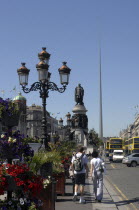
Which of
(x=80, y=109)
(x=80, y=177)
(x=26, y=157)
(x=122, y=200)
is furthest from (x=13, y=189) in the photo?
(x=80, y=109)

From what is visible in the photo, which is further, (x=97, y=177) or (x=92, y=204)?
(x=97, y=177)

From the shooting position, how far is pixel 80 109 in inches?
2739

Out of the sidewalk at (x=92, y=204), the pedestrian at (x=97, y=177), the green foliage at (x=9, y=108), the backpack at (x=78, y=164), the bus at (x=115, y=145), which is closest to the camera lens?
the green foliage at (x=9, y=108)

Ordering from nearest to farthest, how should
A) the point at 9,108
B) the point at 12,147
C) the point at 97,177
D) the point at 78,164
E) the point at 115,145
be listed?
the point at 12,147 → the point at 9,108 → the point at 78,164 → the point at 97,177 → the point at 115,145

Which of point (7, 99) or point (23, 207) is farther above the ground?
point (7, 99)

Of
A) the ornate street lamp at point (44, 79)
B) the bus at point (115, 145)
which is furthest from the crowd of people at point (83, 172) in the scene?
the bus at point (115, 145)

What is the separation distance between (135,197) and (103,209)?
3.45 m

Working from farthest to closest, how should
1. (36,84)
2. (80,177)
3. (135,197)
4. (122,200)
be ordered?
1. (36,84)
2. (135,197)
3. (122,200)
4. (80,177)

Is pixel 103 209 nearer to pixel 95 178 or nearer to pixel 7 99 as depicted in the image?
pixel 95 178

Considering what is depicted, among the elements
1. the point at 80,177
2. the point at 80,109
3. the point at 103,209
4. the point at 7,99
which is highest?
the point at 80,109

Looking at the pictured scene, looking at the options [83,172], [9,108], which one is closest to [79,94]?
[83,172]

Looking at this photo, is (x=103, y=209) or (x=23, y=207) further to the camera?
(x=103, y=209)

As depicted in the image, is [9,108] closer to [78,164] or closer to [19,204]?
[19,204]

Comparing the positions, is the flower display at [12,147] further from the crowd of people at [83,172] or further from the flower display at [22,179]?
the crowd of people at [83,172]
